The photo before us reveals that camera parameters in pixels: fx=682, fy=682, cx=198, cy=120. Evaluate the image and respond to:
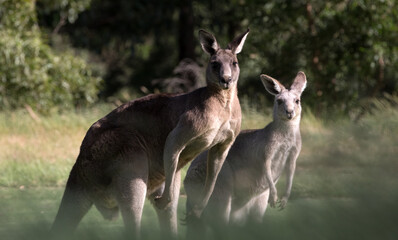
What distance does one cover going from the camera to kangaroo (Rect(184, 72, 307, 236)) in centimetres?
505

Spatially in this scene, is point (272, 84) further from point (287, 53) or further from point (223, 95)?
point (287, 53)

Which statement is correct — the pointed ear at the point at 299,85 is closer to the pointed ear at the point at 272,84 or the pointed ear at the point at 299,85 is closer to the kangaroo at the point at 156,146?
the pointed ear at the point at 272,84

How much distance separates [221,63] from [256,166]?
50.6 inches

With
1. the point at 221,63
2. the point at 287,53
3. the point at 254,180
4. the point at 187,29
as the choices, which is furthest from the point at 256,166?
the point at 187,29

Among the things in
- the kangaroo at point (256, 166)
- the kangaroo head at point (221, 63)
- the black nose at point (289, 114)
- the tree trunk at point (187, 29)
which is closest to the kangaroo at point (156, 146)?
the kangaroo head at point (221, 63)

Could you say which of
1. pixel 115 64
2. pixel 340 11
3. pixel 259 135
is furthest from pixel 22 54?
pixel 115 64

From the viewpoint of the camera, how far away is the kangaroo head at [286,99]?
521cm

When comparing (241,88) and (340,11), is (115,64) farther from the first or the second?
(340,11)

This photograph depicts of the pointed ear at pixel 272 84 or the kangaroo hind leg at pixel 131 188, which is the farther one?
the pointed ear at pixel 272 84

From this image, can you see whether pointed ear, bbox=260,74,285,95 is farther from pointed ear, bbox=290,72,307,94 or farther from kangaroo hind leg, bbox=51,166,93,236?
kangaroo hind leg, bbox=51,166,93,236

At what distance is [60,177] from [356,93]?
8.29 metres

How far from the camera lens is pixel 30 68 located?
47.1ft

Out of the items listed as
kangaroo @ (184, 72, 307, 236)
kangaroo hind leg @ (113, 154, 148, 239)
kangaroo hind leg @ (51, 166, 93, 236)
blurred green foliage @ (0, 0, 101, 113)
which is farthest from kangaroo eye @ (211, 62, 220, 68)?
blurred green foliage @ (0, 0, 101, 113)

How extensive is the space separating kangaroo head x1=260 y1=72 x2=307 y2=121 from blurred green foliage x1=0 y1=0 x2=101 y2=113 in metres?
9.52
